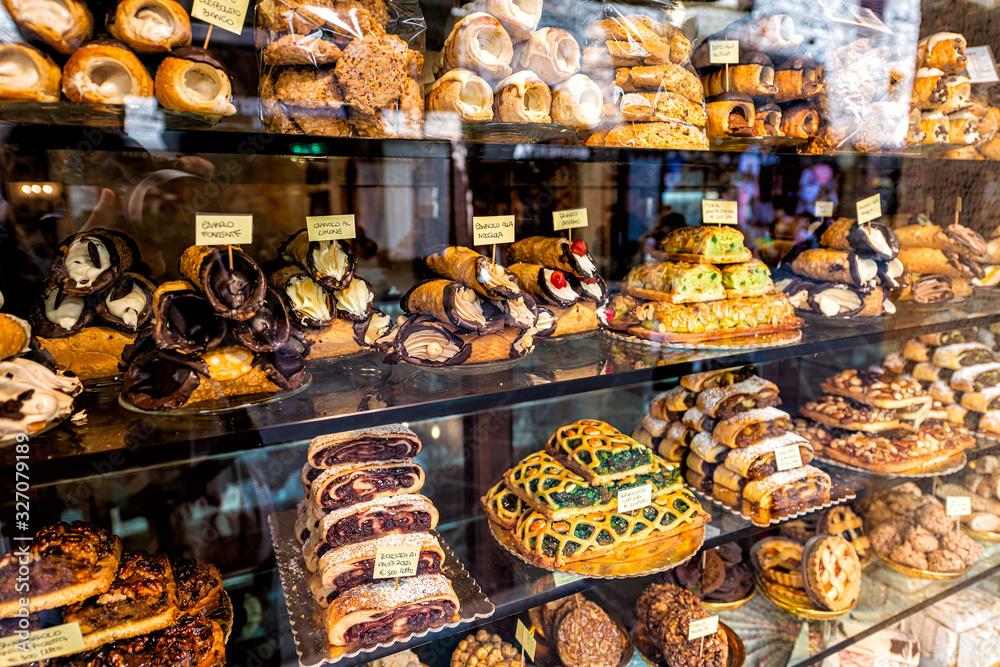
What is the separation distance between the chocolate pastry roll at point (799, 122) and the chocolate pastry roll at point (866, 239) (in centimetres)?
43

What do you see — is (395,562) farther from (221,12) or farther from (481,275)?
(221,12)

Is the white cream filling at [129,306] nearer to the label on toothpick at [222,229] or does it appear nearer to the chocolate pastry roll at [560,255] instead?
the label on toothpick at [222,229]

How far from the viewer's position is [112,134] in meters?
1.13

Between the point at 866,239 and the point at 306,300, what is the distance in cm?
193

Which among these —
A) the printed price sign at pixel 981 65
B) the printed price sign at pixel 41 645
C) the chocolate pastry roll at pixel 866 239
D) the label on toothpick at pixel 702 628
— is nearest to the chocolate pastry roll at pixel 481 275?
the printed price sign at pixel 41 645

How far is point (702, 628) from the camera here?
197cm

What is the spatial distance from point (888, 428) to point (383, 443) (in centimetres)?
202

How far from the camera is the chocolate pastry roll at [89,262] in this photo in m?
1.30

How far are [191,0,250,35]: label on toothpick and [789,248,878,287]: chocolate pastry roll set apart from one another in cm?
201

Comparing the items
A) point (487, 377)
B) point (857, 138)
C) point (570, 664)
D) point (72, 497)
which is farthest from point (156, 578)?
point (857, 138)

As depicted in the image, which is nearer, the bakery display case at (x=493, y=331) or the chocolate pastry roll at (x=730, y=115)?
the bakery display case at (x=493, y=331)

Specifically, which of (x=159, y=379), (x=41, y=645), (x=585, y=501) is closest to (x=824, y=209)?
(x=585, y=501)

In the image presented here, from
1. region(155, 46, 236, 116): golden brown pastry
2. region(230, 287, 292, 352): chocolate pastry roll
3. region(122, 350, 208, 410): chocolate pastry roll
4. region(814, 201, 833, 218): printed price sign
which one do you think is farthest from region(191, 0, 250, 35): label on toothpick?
region(814, 201, 833, 218): printed price sign

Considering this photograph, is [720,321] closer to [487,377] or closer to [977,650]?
[487,377]
